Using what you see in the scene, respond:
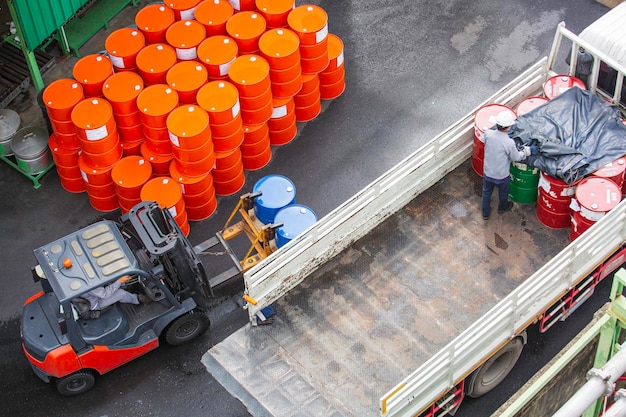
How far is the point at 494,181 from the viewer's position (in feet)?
34.4

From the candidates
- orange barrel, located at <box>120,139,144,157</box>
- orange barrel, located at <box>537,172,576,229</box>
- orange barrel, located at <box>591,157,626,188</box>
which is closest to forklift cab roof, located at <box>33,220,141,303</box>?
orange barrel, located at <box>120,139,144,157</box>

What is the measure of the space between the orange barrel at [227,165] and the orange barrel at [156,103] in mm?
887

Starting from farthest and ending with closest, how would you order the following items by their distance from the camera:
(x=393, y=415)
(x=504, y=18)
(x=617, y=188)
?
(x=504, y=18) < (x=617, y=188) < (x=393, y=415)

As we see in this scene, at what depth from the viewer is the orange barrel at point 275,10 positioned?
13.1 m

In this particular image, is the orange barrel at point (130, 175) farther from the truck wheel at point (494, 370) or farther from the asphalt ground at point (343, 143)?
the truck wheel at point (494, 370)

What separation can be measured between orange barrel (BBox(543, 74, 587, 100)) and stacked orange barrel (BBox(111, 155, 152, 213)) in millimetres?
5261

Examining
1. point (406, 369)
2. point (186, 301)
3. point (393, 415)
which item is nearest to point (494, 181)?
point (406, 369)

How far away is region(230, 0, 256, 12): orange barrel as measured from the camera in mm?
13352

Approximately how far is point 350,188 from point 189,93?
264cm

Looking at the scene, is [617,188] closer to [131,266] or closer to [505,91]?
[505,91]

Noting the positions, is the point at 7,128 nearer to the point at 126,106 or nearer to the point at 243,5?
the point at 126,106

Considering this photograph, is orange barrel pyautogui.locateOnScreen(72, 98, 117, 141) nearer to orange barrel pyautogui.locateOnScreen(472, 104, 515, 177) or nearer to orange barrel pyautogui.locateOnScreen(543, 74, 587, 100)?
orange barrel pyautogui.locateOnScreen(472, 104, 515, 177)

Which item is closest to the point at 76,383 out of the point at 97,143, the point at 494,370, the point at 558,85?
the point at 97,143

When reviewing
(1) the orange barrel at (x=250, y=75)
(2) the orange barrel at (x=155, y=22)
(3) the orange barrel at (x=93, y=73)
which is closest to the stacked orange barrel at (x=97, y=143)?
(3) the orange barrel at (x=93, y=73)
